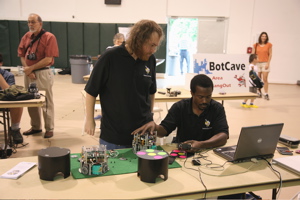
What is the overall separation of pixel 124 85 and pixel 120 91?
5cm

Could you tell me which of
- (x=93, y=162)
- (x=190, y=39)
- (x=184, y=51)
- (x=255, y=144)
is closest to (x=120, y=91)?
(x=93, y=162)

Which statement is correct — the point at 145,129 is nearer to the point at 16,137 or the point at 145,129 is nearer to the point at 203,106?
the point at 203,106

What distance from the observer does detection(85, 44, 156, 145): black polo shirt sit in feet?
6.60

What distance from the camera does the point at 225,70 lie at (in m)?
4.28

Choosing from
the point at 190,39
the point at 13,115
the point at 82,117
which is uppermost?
the point at 190,39

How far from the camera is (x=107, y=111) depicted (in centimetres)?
209

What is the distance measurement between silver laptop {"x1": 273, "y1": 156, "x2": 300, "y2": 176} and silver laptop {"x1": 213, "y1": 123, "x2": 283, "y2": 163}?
96mm

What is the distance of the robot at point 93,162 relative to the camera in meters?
→ 1.65

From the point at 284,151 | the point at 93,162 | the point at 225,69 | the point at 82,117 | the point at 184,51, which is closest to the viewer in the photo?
the point at 93,162

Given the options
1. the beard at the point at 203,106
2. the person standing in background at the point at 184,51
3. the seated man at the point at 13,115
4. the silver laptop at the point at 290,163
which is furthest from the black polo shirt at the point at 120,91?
the person standing in background at the point at 184,51

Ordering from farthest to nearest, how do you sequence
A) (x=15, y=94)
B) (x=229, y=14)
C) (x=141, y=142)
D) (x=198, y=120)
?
(x=229, y=14) < (x=15, y=94) < (x=198, y=120) < (x=141, y=142)

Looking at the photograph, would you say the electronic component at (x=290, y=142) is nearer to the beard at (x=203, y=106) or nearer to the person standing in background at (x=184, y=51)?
the beard at (x=203, y=106)

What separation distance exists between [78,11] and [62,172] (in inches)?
392

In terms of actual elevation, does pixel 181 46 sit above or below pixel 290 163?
above
